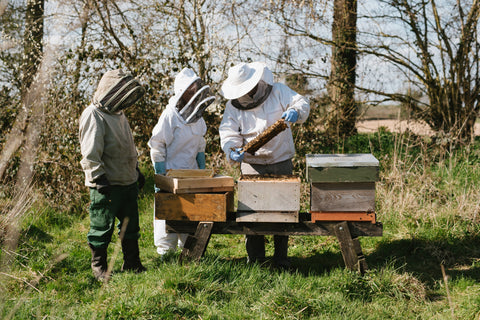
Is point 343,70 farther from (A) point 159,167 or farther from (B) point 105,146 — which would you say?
(B) point 105,146

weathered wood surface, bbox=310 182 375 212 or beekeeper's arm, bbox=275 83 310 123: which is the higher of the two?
beekeeper's arm, bbox=275 83 310 123

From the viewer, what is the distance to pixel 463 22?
7438 millimetres

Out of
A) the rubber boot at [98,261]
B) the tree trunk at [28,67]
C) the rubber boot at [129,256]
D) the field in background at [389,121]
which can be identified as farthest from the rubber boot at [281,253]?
the field in background at [389,121]

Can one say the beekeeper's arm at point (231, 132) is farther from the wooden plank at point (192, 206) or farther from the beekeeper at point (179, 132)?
the wooden plank at point (192, 206)

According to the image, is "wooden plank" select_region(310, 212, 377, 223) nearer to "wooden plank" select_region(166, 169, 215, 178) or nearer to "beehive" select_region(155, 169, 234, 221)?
"beehive" select_region(155, 169, 234, 221)

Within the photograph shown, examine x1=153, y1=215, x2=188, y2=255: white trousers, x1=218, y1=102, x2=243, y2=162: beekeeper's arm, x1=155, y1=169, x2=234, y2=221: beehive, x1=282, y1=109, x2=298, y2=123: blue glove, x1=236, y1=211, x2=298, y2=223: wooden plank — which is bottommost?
x1=153, y1=215, x2=188, y2=255: white trousers

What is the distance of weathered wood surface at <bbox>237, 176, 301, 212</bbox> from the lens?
3.70m

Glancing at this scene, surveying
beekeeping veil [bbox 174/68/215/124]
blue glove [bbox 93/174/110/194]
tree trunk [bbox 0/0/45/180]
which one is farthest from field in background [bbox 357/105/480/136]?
tree trunk [bbox 0/0/45/180]

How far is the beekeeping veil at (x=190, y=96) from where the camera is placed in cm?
431

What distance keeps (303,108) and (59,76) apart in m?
4.72

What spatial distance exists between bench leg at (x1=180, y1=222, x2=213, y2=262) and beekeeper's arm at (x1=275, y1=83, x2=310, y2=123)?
1186 millimetres

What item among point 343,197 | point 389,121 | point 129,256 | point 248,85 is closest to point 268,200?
point 343,197

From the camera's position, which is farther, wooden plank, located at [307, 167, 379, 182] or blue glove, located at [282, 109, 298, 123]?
blue glove, located at [282, 109, 298, 123]

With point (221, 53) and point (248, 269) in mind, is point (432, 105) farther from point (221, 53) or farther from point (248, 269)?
point (248, 269)
